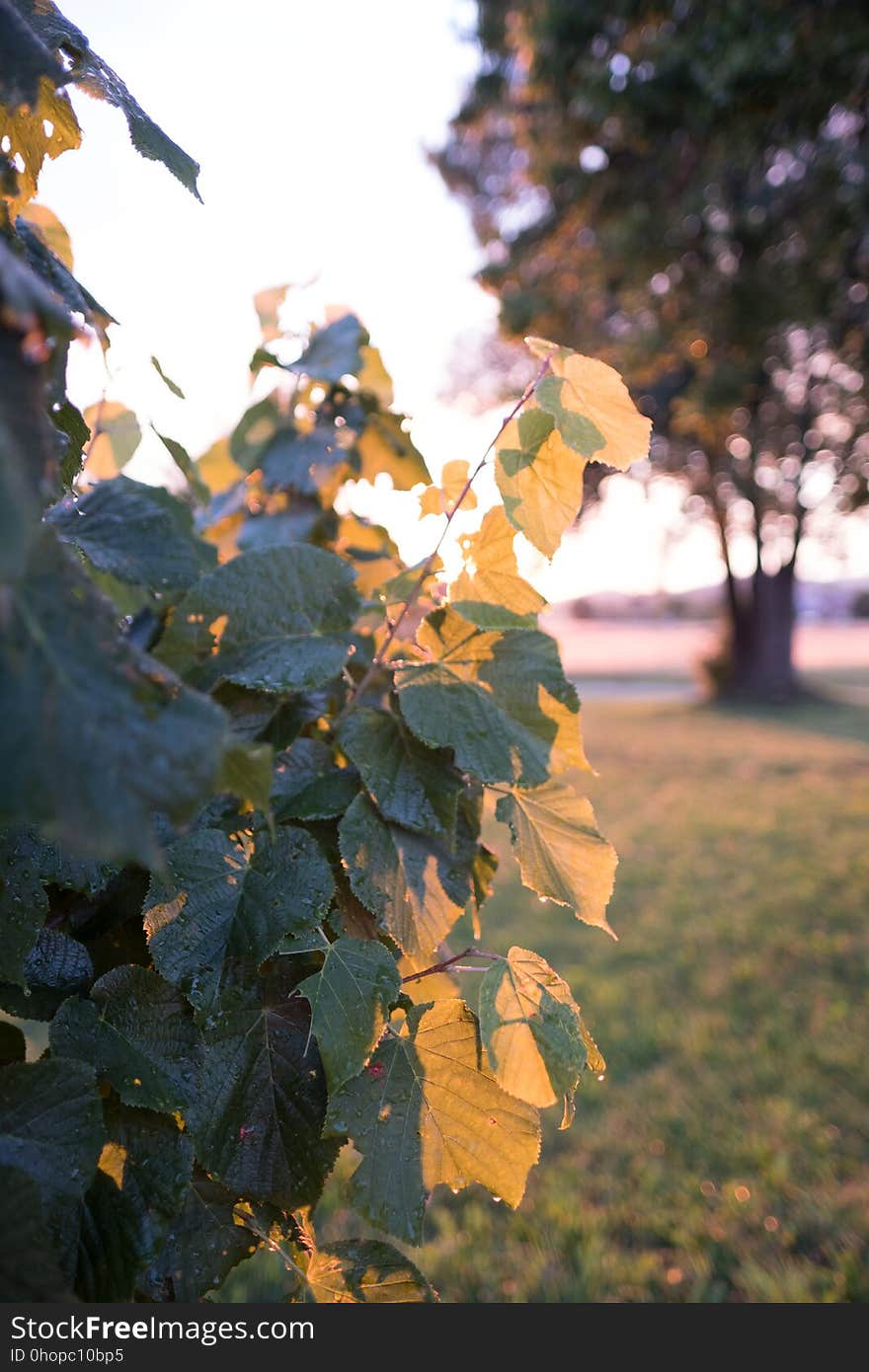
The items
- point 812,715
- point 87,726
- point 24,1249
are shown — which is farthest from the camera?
point 812,715

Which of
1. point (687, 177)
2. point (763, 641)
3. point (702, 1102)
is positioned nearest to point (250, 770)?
point (702, 1102)

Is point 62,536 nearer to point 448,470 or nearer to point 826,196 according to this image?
point 448,470

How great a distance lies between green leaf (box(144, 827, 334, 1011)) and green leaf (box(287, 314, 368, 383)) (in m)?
0.72

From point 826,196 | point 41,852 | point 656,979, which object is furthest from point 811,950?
point 41,852

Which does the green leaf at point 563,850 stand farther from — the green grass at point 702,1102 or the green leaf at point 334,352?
the green grass at point 702,1102

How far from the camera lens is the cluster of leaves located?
2.20ft

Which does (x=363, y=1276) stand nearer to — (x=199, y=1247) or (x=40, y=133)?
(x=199, y=1247)

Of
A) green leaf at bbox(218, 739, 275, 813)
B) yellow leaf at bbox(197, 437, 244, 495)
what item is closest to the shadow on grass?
yellow leaf at bbox(197, 437, 244, 495)

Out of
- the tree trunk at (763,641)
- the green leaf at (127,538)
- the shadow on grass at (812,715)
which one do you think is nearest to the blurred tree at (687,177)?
the green leaf at (127,538)

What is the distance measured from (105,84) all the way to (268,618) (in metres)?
0.44

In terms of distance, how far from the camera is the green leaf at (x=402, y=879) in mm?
771

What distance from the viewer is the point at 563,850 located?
0.85m

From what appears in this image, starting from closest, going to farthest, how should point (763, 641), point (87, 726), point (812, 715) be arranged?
point (87, 726), point (812, 715), point (763, 641)

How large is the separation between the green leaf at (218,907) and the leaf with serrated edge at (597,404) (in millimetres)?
425
